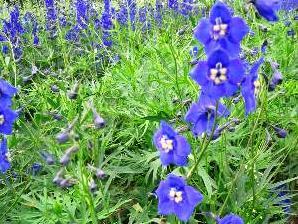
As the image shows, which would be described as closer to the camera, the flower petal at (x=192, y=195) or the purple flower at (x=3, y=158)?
the flower petal at (x=192, y=195)

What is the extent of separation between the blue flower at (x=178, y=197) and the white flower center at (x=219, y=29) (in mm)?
581

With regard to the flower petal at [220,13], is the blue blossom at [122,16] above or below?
below

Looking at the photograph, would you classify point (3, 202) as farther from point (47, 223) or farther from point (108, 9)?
point (108, 9)

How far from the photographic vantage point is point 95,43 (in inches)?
252

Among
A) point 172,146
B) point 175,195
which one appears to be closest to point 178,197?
point 175,195

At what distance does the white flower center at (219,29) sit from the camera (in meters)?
1.86

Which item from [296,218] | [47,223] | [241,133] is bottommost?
[296,218]

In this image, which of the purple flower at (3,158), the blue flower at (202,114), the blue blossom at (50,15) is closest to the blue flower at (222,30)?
the blue flower at (202,114)

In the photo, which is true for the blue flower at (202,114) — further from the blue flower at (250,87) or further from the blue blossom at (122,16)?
the blue blossom at (122,16)

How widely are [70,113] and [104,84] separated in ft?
3.06

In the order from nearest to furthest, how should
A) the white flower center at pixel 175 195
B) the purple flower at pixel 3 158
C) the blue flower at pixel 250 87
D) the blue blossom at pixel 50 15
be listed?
the blue flower at pixel 250 87
the white flower center at pixel 175 195
the purple flower at pixel 3 158
the blue blossom at pixel 50 15

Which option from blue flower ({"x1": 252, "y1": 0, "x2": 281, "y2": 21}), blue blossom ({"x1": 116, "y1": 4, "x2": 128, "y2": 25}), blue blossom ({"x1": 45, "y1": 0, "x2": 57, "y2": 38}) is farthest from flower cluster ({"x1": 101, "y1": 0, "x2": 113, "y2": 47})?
blue flower ({"x1": 252, "y1": 0, "x2": 281, "y2": 21})

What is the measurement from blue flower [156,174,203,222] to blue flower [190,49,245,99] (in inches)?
15.4

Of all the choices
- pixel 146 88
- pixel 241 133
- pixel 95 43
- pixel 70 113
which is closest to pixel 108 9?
pixel 95 43
